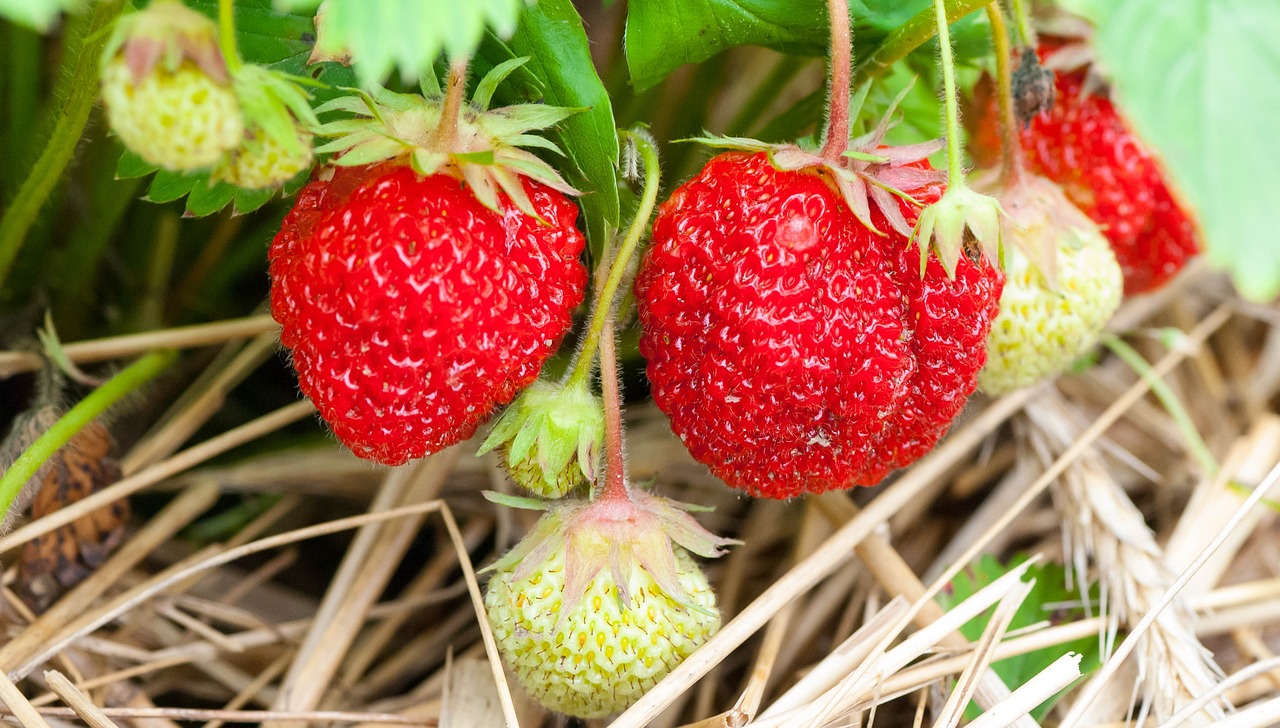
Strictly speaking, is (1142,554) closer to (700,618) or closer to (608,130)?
(700,618)

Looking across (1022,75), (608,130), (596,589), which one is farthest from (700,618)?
(1022,75)

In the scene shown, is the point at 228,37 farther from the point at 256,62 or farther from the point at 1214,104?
the point at 1214,104

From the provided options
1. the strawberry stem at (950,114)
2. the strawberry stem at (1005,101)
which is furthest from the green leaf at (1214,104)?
the strawberry stem at (1005,101)

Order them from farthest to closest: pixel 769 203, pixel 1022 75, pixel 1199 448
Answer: pixel 1199 448
pixel 1022 75
pixel 769 203

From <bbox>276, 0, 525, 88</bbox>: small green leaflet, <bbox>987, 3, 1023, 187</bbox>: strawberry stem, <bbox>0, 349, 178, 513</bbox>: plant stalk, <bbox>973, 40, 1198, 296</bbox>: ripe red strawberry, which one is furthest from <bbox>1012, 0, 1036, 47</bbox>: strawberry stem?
<bbox>0, 349, 178, 513</bbox>: plant stalk

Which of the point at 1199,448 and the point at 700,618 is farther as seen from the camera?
the point at 1199,448

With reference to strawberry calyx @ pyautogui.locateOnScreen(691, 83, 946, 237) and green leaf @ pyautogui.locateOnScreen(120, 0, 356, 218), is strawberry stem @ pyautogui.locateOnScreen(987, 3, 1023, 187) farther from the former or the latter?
green leaf @ pyautogui.locateOnScreen(120, 0, 356, 218)

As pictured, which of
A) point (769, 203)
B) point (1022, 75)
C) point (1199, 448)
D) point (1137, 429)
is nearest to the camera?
point (769, 203)

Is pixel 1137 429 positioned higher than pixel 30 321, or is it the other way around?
pixel 30 321
